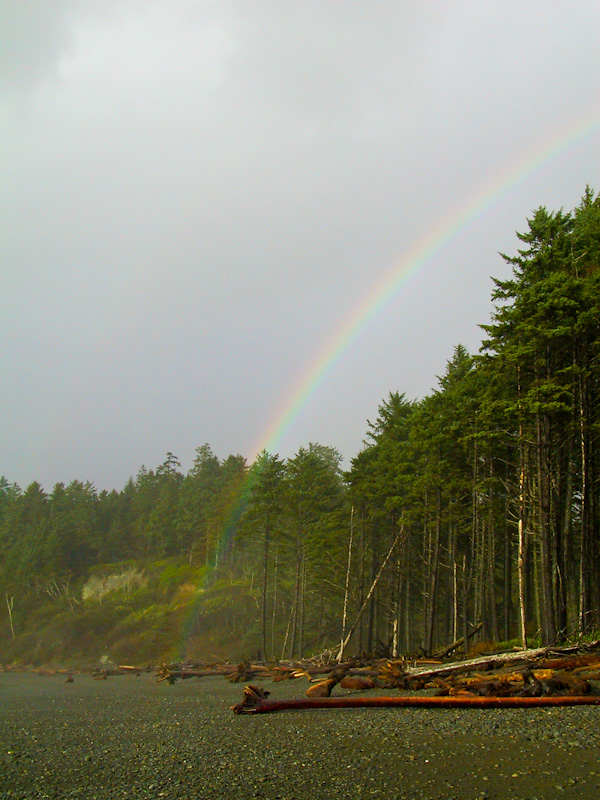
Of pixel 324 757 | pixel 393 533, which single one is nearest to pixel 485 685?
pixel 324 757

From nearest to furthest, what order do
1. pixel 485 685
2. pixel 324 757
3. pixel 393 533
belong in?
1. pixel 324 757
2. pixel 485 685
3. pixel 393 533

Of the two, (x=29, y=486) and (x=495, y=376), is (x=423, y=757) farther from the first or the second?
(x=29, y=486)

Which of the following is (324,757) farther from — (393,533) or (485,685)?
(393,533)

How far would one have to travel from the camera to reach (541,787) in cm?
537

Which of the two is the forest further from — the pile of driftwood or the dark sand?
the dark sand

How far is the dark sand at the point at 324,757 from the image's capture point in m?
5.64

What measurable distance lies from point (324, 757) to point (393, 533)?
106 feet

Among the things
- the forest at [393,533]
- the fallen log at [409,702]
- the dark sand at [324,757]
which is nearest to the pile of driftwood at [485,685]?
the fallen log at [409,702]

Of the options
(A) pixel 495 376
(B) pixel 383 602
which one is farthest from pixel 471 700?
(B) pixel 383 602

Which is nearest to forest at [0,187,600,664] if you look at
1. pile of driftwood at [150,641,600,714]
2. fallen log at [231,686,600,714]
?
pile of driftwood at [150,641,600,714]

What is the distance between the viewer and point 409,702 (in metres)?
9.98

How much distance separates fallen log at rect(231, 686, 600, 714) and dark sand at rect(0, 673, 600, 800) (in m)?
0.15

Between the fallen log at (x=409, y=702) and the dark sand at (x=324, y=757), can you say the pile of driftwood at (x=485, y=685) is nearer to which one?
the fallen log at (x=409, y=702)

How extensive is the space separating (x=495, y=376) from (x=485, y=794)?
62.5ft
